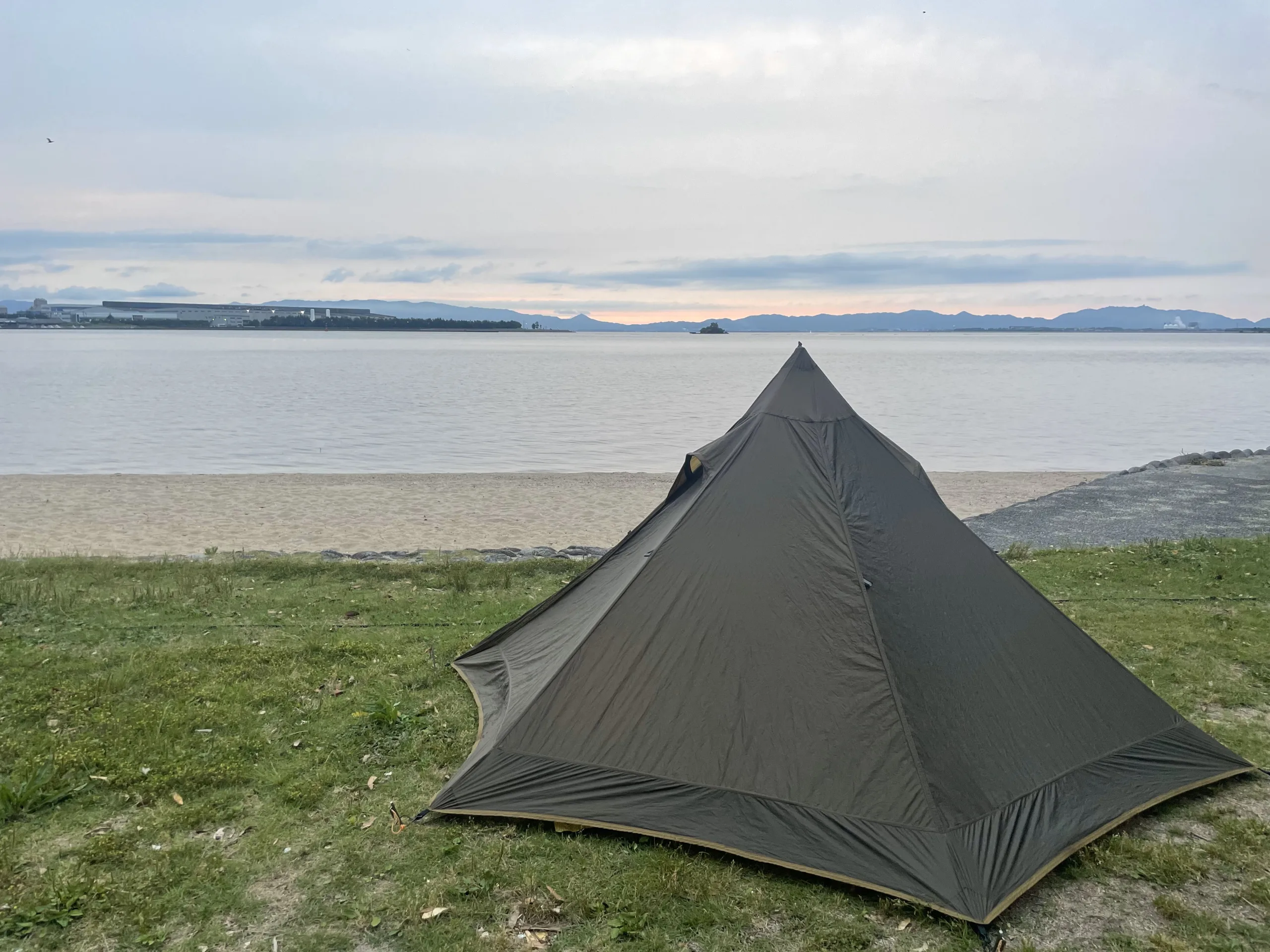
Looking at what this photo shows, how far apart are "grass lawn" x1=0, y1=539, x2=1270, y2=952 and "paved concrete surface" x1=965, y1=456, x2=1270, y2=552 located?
7.29m

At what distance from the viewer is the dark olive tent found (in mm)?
5297

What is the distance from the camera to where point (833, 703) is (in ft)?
18.4

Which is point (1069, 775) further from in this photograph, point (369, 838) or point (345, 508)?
point (345, 508)

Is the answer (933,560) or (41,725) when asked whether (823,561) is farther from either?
(41,725)

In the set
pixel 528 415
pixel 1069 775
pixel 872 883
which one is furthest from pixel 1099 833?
pixel 528 415

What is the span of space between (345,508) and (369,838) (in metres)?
17.3

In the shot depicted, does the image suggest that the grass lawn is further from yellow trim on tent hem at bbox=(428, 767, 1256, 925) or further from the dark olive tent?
the dark olive tent

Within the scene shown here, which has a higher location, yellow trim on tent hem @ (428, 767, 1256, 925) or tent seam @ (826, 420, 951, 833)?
tent seam @ (826, 420, 951, 833)

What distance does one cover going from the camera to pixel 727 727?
5.71 meters

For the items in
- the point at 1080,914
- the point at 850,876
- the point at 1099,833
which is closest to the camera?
the point at 1080,914

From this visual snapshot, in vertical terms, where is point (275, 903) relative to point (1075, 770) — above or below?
below

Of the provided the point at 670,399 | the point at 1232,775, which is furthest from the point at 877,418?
the point at 1232,775

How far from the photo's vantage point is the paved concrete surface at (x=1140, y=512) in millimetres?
17031

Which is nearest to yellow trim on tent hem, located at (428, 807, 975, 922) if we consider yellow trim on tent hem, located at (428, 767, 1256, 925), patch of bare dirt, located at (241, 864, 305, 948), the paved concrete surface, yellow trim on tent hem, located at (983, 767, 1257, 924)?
yellow trim on tent hem, located at (428, 767, 1256, 925)
